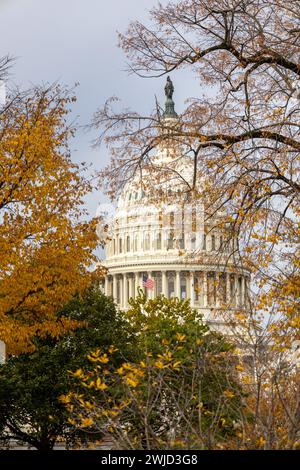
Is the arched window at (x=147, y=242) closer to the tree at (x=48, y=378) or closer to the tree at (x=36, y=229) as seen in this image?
the tree at (x=48, y=378)

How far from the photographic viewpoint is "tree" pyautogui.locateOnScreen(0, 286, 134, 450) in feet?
116

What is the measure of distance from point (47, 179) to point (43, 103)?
7.12 feet

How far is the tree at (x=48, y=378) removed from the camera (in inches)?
1395

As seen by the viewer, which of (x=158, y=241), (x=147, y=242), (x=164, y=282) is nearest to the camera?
(x=164, y=282)

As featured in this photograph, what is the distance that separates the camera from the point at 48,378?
35844mm

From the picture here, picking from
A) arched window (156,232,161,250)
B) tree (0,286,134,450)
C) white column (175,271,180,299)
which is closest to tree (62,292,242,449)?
tree (0,286,134,450)

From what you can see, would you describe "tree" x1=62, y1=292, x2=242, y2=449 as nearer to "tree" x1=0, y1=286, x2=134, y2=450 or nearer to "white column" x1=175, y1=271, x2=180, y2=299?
"tree" x1=0, y1=286, x2=134, y2=450

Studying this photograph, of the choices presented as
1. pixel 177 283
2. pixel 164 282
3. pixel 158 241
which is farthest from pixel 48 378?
pixel 158 241

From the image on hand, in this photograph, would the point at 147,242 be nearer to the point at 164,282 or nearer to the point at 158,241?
the point at 158,241

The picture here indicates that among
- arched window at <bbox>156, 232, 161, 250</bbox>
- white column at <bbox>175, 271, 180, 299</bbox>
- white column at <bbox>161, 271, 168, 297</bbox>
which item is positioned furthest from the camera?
arched window at <bbox>156, 232, 161, 250</bbox>

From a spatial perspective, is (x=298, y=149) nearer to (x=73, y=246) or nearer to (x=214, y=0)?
(x=214, y=0)
